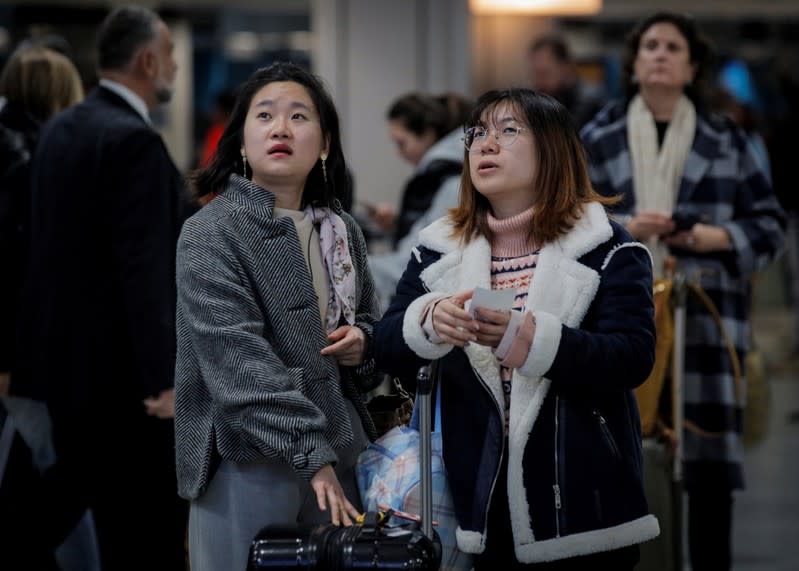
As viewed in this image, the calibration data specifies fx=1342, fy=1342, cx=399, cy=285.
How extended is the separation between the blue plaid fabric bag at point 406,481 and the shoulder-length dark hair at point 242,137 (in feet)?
1.97

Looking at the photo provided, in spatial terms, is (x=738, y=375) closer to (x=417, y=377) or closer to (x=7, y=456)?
(x=417, y=377)

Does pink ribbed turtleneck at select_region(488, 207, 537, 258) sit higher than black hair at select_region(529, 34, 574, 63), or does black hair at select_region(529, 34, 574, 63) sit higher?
black hair at select_region(529, 34, 574, 63)

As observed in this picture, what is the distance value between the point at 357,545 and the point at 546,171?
0.91m

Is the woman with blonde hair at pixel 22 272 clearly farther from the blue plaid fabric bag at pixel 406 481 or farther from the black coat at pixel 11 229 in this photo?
the blue plaid fabric bag at pixel 406 481

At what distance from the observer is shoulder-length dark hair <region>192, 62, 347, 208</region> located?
3.12 m

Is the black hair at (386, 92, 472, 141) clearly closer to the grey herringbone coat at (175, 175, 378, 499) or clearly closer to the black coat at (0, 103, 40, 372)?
the black coat at (0, 103, 40, 372)

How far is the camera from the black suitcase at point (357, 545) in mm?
2578

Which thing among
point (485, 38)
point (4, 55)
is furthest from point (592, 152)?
point (4, 55)

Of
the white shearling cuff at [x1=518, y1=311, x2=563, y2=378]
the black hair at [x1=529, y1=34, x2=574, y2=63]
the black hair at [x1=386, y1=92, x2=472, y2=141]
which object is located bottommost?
the white shearling cuff at [x1=518, y1=311, x2=563, y2=378]

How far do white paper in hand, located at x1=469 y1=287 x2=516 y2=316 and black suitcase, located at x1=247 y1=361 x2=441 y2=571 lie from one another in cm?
23

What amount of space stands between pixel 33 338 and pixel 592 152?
1.96 meters

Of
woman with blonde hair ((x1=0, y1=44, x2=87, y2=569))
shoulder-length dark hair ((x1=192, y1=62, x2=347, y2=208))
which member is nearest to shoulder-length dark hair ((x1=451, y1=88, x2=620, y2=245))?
shoulder-length dark hair ((x1=192, y1=62, x2=347, y2=208))

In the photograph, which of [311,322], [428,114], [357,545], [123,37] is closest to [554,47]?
[428,114]

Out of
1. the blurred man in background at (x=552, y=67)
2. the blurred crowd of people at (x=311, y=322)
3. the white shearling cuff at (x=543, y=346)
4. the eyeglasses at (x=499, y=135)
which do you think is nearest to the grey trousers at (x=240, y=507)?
the blurred crowd of people at (x=311, y=322)
